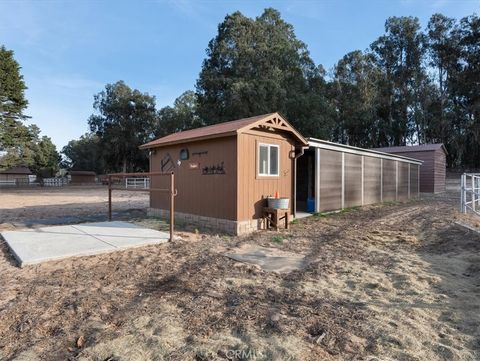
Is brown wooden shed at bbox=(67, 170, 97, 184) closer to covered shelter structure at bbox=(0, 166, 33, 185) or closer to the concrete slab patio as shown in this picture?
covered shelter structure at bbox=(0, 166, 33, 185)

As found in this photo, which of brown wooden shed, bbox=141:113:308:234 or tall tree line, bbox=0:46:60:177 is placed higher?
tall tree line, bbox=0:46:60:177

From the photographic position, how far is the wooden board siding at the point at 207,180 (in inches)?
290

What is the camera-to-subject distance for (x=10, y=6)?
7.63 meters

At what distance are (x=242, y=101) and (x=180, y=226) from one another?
637 inches

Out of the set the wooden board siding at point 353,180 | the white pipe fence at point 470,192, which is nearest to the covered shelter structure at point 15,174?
the wooden board siding at point 353,180

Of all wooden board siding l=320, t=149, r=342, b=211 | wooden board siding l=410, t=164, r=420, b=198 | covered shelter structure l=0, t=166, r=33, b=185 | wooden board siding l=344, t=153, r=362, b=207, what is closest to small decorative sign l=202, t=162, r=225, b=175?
wooden board siding l=320, t=149, r=342, b=211

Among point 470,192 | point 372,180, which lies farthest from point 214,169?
point 372,180

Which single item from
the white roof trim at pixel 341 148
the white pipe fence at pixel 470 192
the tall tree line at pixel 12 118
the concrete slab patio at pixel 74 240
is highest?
the tall tree line at pixel 12 118

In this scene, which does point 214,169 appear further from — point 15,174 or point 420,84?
point 15,174

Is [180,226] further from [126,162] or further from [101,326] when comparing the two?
[126,162]

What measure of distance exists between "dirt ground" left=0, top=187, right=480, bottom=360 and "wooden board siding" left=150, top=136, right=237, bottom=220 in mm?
1857

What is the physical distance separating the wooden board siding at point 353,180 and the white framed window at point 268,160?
434 cm

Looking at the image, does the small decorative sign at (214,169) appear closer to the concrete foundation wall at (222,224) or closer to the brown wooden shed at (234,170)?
the brown wooden shed at (234,170)

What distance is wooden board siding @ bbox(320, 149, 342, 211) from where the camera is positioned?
10.4m
